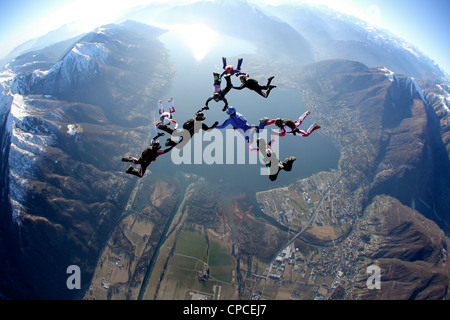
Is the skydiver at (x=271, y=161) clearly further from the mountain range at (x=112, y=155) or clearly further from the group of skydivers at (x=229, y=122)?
the mountain range at (x=112, y=155)

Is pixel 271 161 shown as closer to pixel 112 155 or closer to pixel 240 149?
pixel 240 149

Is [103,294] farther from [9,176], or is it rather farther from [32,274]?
[9,176]

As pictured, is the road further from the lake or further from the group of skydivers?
the group of skydivers

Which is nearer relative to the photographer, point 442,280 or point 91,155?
point 442,280

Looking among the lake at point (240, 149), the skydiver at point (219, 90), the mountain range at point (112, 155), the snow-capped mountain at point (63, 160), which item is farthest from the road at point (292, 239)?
the skydiver at point (219, 90)

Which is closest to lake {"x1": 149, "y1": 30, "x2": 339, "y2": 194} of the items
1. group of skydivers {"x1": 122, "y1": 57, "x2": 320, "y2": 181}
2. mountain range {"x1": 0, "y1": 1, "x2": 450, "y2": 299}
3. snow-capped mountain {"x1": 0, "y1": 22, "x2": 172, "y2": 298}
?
mountain range {"x1": 0, "y1": 1, "x2": 450, "y2": 299}

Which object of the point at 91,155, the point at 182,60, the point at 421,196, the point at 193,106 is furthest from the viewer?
the point at 182,60
